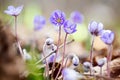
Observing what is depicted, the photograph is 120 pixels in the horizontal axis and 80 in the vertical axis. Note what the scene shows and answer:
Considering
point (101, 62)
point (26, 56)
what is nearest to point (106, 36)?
point (101, 62)

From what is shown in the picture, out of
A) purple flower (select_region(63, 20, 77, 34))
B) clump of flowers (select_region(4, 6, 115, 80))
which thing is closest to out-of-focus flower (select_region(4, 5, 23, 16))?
clump of flowers (select_region(4, 6, 115, 80))

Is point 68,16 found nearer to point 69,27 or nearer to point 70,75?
point 69,27

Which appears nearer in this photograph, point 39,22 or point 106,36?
point 106,36

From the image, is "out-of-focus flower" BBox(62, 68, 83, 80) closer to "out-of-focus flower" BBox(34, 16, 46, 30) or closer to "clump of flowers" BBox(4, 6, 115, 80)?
"clump of flowers" BBox(4, 6, 115, 80)

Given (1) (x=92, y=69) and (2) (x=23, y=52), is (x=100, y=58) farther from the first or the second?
(2) (x=23, y=52)

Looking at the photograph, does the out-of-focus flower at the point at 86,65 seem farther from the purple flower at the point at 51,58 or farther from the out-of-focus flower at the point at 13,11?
the out-of-focus flower at the point at 13,11

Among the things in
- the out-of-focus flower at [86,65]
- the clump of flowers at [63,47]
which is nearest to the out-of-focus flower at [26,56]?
the clump of flowers at [63,47]

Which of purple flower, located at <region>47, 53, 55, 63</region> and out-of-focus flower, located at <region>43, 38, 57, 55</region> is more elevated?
out-of-focus flower, located at <region>43, 38, 57, 55</region>
